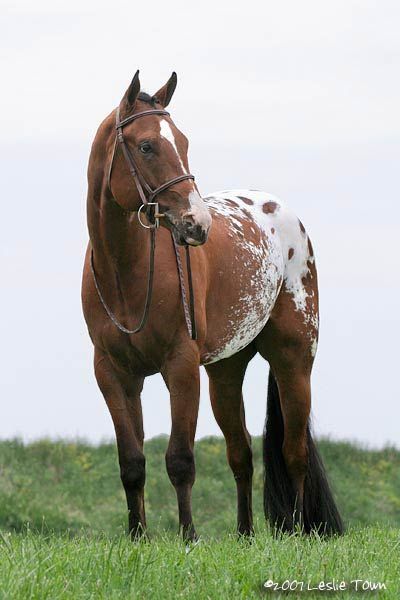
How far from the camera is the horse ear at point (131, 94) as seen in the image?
5.81m

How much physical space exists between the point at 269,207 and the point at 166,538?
2963 millimetres

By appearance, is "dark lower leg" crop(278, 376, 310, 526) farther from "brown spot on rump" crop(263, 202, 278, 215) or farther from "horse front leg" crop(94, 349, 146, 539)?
"horse front leg" crop(94, 349, 146, 539)

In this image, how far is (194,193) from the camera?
562cm

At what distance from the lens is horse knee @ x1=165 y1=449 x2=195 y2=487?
595 cm

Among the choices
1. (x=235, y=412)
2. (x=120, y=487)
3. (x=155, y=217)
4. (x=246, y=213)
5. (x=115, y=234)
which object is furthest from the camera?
(x=120, y=487)

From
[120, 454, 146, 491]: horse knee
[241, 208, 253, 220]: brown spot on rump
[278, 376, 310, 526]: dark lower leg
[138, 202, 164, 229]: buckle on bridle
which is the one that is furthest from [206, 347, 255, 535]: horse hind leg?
[138, 202, 164, 229]: buckle on bridle

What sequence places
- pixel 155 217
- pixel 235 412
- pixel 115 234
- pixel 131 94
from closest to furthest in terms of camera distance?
pixel 155 217, pixel 131 94, pixel 115 234, pixel 235 412

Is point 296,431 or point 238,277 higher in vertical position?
point 238,277

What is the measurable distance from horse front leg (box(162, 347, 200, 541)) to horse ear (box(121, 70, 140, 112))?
1.42 meters

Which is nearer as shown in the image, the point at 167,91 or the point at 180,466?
the point at 180,466

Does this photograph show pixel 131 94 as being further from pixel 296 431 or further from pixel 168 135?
pixel 296 431

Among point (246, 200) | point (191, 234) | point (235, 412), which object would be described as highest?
point (246, 200)

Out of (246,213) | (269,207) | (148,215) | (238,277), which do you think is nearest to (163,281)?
(148,215)

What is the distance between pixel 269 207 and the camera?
793cm
